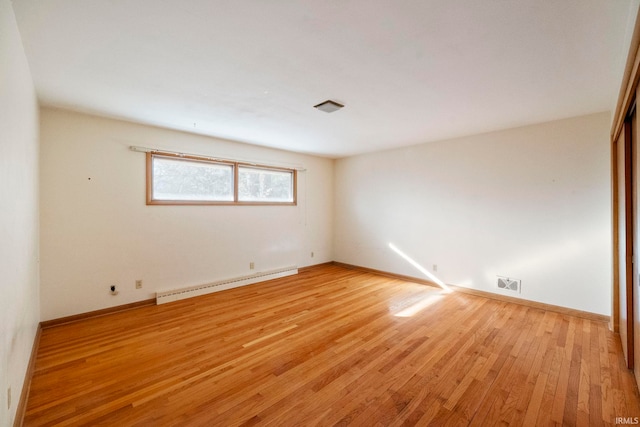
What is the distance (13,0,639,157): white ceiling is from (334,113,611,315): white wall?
50 centimetres

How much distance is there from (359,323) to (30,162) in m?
3.50

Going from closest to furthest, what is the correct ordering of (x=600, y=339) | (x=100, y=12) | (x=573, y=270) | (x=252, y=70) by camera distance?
1. (x=100, y=12)
2. (x=252, y=70)
3. (x=600, y=339)
4. (x=573, y=270)

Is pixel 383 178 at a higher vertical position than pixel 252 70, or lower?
lower

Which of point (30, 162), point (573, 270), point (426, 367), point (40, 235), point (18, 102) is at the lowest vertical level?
point (426, 367)

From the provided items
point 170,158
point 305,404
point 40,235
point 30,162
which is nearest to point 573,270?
point 305,404

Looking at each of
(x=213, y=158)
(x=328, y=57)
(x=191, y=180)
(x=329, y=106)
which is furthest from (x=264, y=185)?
(x=328, y=57)

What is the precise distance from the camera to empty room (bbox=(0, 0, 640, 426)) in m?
1.60

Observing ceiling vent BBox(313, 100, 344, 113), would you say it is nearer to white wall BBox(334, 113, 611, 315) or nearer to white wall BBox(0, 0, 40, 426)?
white wall BBox(0, 0, 40, 426)

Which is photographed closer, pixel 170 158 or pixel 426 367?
pixel 426 367

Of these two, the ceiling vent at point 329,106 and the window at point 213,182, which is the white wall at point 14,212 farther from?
the ceiling vent at point 329,106

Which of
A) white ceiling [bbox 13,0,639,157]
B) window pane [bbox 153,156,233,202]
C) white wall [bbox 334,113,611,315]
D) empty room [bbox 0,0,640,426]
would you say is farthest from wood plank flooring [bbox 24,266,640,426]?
white ceiling [bbox 13,0,639,157]

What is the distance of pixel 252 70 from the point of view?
6.89 ft

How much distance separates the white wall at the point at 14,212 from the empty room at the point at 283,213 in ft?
0.10

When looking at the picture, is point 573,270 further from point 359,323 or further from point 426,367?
point 359,323
